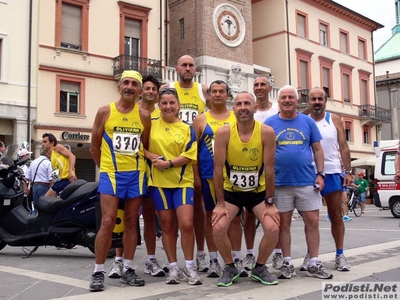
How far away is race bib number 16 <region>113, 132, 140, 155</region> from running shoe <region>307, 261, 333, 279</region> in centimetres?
214

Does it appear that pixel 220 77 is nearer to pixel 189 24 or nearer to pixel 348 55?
pixel 189 24

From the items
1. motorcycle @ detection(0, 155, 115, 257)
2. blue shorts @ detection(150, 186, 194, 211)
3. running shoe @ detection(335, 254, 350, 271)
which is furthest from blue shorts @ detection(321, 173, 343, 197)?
motorcycle @ detection(0, 155, 115, 257)

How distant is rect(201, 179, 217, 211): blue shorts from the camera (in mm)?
5355

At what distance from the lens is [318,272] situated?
505cm

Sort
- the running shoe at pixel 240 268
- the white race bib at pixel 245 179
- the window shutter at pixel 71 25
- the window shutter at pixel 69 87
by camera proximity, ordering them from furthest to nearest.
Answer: the window shutter at pixel 71 25
the window shutter at pixel 69 87
the running shoe at pixel 240 268
the white race bib at pixel 245 179

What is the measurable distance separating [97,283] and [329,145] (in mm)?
2957

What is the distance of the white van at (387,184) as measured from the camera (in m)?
16.4

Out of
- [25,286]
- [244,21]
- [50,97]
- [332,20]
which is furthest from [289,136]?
[332,20]

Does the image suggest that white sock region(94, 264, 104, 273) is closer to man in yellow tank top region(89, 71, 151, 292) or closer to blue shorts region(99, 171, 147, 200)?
man in yellow tank top region(89, 71, 151, 292)

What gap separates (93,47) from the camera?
23125 mm

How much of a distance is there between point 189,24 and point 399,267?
2319cm

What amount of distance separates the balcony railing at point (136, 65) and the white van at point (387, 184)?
1127 cm

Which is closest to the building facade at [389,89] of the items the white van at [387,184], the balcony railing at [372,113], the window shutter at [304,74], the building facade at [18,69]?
the balcony railing at [372,113]

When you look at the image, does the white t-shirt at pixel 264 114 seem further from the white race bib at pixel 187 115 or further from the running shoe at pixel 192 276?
the running shoe at pixel 192 276
